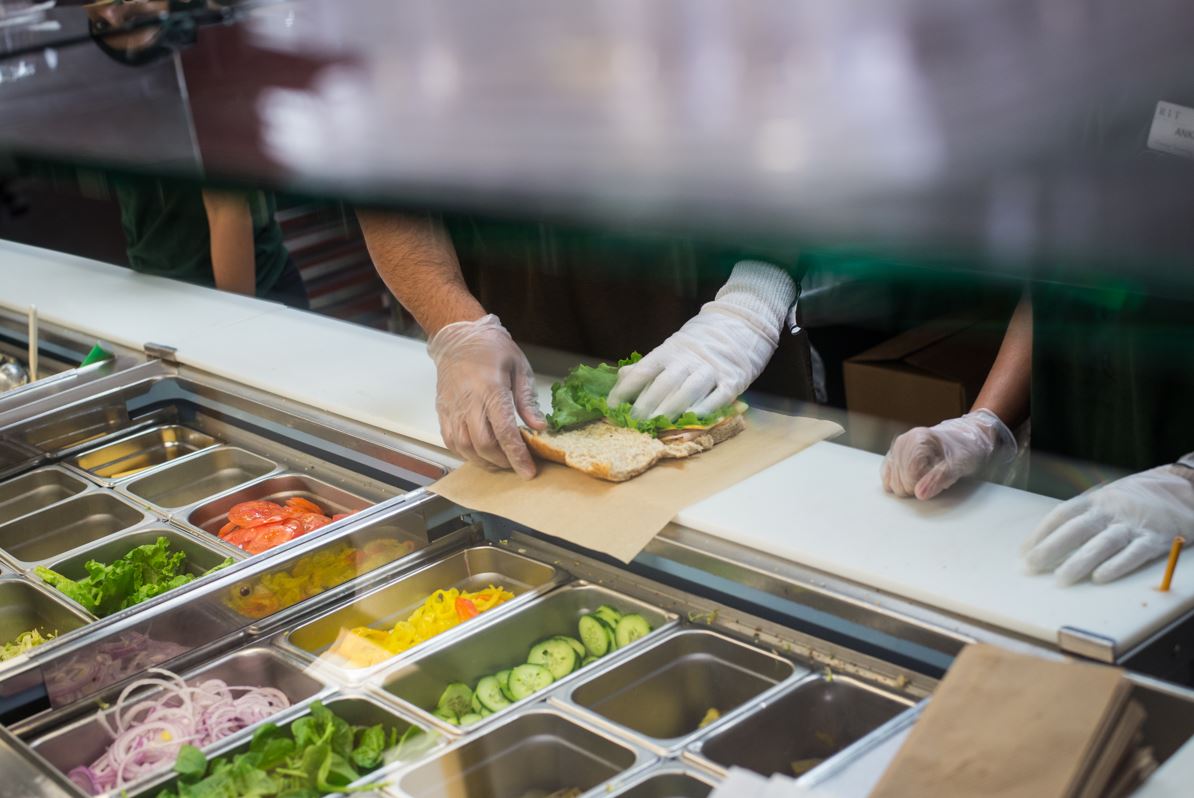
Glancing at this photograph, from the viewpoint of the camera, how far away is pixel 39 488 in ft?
8.00

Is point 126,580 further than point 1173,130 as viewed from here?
Yes

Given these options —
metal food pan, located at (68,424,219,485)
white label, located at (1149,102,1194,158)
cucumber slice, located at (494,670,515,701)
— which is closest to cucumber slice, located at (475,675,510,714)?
cucumber slice, located at (494,670,515,701)

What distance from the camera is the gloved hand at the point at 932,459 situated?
1.71 meters

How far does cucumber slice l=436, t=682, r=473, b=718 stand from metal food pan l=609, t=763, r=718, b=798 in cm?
33

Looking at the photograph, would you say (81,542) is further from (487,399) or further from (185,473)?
(487,399)

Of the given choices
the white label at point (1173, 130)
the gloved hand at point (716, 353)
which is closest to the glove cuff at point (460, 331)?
the gloved hand at point (716, 353)

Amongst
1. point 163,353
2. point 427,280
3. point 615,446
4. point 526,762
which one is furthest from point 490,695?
point 163,353

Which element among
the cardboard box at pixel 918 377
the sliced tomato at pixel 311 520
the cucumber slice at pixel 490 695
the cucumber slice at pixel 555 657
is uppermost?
the sliced tomato at pixel 311 520

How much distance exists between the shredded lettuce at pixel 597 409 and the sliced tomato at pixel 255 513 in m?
0.56

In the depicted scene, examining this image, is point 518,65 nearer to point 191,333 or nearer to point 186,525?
point 186,525

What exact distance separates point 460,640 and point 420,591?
0.21 m

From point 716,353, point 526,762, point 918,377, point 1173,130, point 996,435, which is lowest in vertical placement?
point 918,377

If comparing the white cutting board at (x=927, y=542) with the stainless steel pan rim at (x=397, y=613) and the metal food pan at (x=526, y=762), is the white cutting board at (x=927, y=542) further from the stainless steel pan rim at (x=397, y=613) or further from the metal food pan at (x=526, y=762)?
the metal food pan at (x=526, y=762)

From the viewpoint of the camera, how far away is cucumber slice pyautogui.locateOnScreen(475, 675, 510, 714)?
1.58 meters
